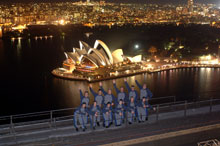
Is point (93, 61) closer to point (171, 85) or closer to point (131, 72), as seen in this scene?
point (131, 72)

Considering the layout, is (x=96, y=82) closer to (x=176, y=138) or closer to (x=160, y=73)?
(x=160, y=73)

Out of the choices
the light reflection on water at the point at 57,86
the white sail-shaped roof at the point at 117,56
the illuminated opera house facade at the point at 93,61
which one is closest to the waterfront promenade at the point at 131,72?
the light reflection on water at the point at 57,86

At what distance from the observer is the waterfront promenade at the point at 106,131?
619 centimetres

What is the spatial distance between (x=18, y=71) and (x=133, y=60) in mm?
15980

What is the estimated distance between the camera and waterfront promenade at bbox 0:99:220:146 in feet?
20.3

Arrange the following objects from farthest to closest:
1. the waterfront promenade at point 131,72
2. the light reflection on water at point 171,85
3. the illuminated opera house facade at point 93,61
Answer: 1. the illuminated opera house facade at point 93,61
2. the waterfront promenade at point 131,72
3. the light reflection on water at point 171,85

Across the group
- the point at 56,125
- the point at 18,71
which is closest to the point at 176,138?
the point at 56,125

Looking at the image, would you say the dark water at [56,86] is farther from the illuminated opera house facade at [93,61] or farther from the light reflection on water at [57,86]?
the illuminated opera house facade at [93,61]

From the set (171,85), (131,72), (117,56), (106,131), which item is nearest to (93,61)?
(117,56)

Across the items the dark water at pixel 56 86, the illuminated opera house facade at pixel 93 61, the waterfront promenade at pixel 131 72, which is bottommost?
the dark water at pixel 56 86

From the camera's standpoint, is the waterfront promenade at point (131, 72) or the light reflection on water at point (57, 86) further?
the waterfront promenade at point (131, 72)

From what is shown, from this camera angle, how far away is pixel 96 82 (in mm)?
29266

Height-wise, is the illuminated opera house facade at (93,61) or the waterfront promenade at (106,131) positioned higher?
the illuminated opera house facade at (93,61)

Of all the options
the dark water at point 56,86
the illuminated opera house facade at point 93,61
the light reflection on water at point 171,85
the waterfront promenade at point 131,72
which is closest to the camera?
the dark water at point 56,86
